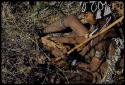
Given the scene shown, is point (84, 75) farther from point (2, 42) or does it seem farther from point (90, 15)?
point (2, 42)

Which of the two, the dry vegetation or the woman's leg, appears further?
the woman's leg

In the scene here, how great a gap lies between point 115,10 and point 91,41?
74 cm

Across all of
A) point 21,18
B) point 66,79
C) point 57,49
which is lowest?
point 66,79

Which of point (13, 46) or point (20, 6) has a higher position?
point (20, 6)

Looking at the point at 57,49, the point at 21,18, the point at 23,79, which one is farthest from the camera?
the point at 21,18

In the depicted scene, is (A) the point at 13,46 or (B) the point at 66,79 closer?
(B) the point at 66,79

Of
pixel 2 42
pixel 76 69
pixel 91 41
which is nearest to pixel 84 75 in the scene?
pixel 76 69

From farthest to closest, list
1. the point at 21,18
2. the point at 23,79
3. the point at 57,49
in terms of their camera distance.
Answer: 1. the point at 21,18
2. the point at 57,49
3. the point at 23,79

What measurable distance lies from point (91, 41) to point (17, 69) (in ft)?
3.70

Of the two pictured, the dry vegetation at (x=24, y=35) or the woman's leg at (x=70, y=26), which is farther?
the woman's leg at (x=70, y=26)

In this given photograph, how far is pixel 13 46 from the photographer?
5.55 meters

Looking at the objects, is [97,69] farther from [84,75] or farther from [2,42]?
[2,42]

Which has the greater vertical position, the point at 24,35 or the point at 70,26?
the point at 70,26

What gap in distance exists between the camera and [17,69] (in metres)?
5.21
